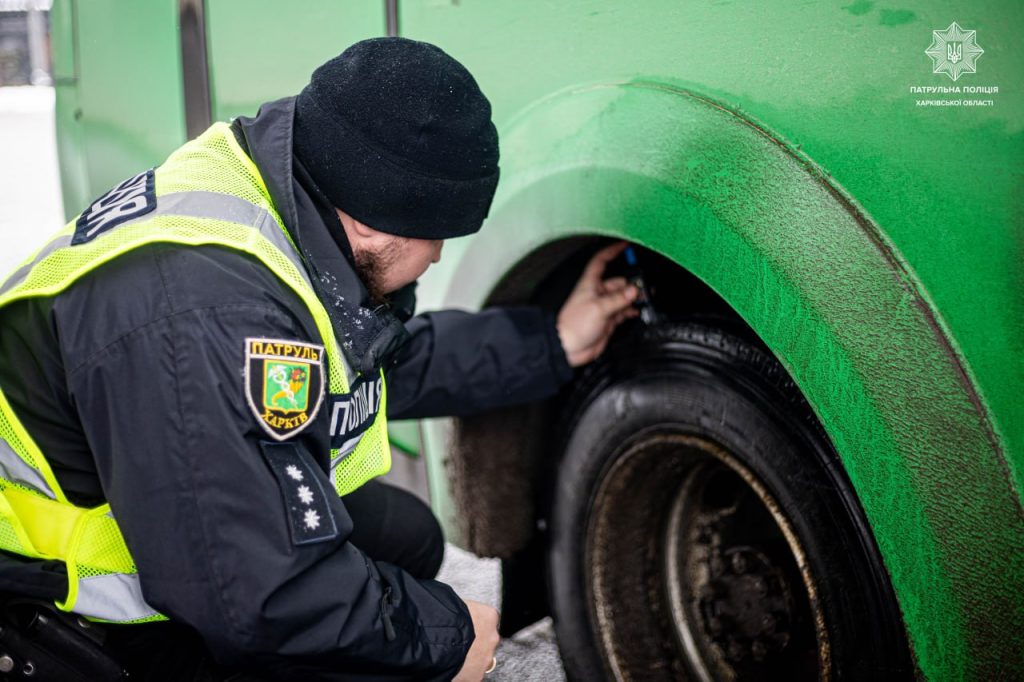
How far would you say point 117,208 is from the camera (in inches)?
50.4

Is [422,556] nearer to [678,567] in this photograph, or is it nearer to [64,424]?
[678,567]

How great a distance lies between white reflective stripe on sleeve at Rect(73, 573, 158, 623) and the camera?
1.31m

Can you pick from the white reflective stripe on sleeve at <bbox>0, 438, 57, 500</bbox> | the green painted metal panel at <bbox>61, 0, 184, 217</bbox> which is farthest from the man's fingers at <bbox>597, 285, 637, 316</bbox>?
the green painted metal panel at <bbox>61, 0, 184, 217</bbox>

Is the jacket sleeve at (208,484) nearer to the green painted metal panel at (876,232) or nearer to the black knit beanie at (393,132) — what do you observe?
the black knit beanie at (393,132)

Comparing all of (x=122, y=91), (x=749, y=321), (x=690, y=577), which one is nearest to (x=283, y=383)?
(x=749, y=321)

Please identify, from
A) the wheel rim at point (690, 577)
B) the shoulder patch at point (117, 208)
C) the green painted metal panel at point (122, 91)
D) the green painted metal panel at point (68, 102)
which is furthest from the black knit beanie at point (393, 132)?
the green painted metal panel at point (68, 102)

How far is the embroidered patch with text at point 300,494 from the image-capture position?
1145 millimetres

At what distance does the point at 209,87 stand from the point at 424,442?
95cm

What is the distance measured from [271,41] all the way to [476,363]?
79cm

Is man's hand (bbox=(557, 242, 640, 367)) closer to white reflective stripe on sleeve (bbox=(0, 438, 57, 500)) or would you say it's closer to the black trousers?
the black trousers

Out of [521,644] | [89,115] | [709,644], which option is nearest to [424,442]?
[521,644]

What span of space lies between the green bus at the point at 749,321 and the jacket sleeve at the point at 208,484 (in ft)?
1.85

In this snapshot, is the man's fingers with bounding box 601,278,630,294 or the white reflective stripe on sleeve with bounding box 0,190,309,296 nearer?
the white reflective stripe on sleeve with bounding box 0,190,309,296

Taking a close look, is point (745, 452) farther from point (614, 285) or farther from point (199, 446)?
point (199, 446)
